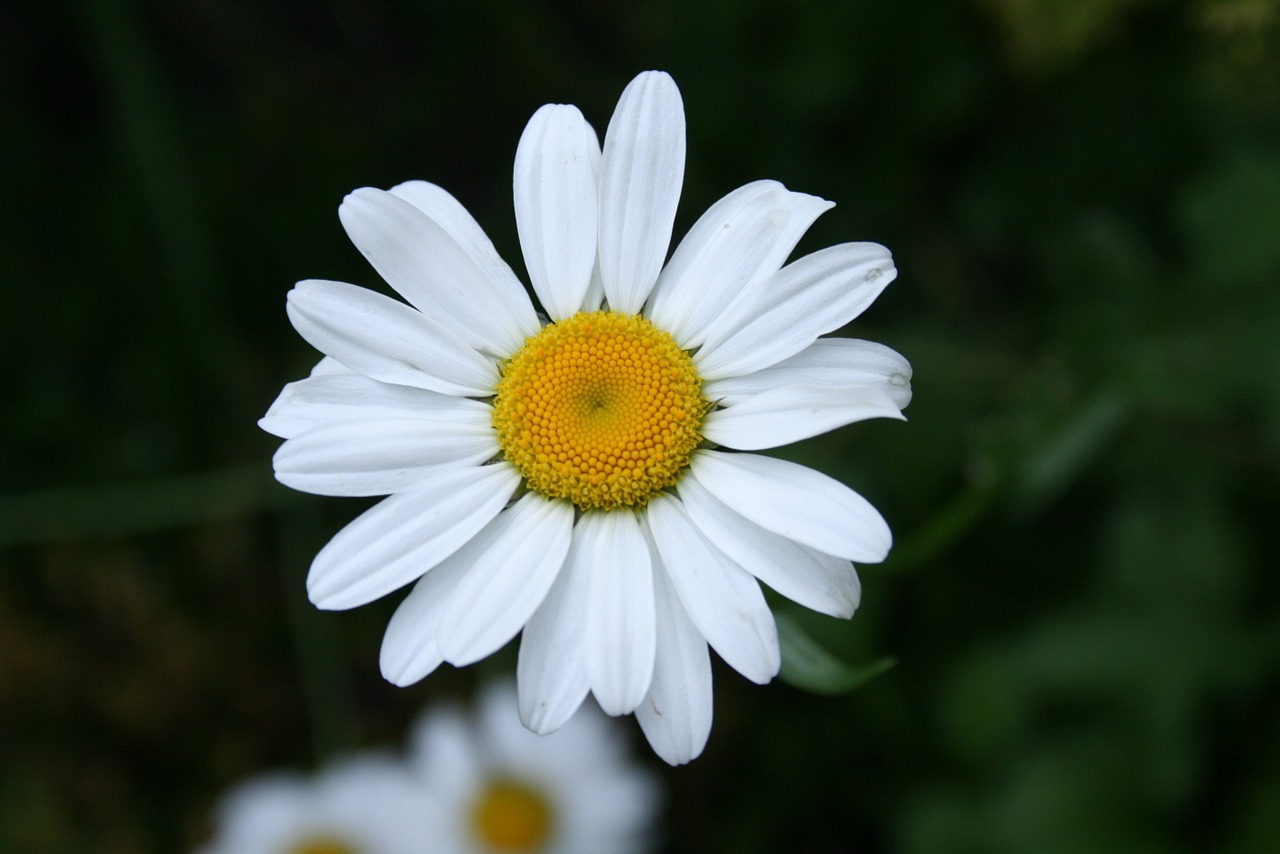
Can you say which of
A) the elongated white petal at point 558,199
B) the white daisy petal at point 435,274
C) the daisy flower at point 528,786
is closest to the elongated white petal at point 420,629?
the white daisy petal at point 435,274

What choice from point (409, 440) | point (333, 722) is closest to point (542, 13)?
point (333, 722)

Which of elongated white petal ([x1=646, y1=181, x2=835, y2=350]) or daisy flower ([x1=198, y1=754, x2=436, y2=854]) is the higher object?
elongated white petal ([x1=646, y1=181, x2=835, y2=350])

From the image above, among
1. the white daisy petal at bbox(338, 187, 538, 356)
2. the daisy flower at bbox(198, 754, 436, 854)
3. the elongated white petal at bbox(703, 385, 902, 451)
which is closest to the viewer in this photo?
the elongated white petal at bbox(703, 385, 902, 451)

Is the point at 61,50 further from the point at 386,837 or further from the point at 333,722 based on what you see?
the point at 386,837

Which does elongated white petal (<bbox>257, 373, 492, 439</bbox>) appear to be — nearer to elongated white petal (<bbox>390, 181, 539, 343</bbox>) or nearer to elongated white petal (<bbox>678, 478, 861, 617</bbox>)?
elongated white petal (<bbox>390, 181, 539, 343</bbox>)

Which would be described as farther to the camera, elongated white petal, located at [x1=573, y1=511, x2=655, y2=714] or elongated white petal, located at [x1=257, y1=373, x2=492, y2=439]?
elongated white petal, located at [x1=257, y1=373, x2=492, y2=439]

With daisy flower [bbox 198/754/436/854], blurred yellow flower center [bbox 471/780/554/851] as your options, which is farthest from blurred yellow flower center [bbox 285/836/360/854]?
blurred yellow flower center [bbox 471/780/554/851]

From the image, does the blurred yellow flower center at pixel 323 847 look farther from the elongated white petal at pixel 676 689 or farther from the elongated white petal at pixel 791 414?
the elongated white petal at pixel 791 414
